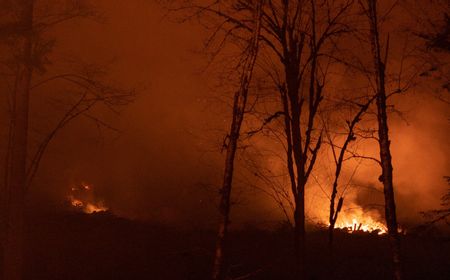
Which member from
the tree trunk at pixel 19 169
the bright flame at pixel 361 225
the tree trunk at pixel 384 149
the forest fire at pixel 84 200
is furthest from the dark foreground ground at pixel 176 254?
the tree trunk at pixel 384 149

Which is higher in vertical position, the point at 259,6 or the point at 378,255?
the point at 259,6

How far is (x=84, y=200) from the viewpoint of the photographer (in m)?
24.5

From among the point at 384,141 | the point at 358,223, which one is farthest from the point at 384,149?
the point at 358,223

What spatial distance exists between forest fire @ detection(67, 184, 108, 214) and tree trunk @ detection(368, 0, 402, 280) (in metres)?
16.9

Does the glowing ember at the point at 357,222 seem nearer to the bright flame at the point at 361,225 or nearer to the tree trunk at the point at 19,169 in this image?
the bright flame at the point at 361,225

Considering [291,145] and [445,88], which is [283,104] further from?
[445,88]

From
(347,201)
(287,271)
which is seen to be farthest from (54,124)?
(347,201)

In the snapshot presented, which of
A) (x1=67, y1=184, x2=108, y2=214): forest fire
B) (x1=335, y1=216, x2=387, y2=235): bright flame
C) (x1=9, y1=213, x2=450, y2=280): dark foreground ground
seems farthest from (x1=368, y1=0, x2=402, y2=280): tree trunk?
(x1=67, y1=184, x2=108, y2=214): forest fire

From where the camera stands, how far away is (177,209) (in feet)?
77.7

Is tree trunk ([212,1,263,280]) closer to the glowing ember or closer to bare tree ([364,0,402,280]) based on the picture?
bare tree ([364,0,402,280])

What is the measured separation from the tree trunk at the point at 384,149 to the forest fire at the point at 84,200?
16907 millimetres

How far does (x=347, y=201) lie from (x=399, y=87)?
12258 millimetres

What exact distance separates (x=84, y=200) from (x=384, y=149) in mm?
18033

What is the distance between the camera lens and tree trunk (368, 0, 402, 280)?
372 inches
